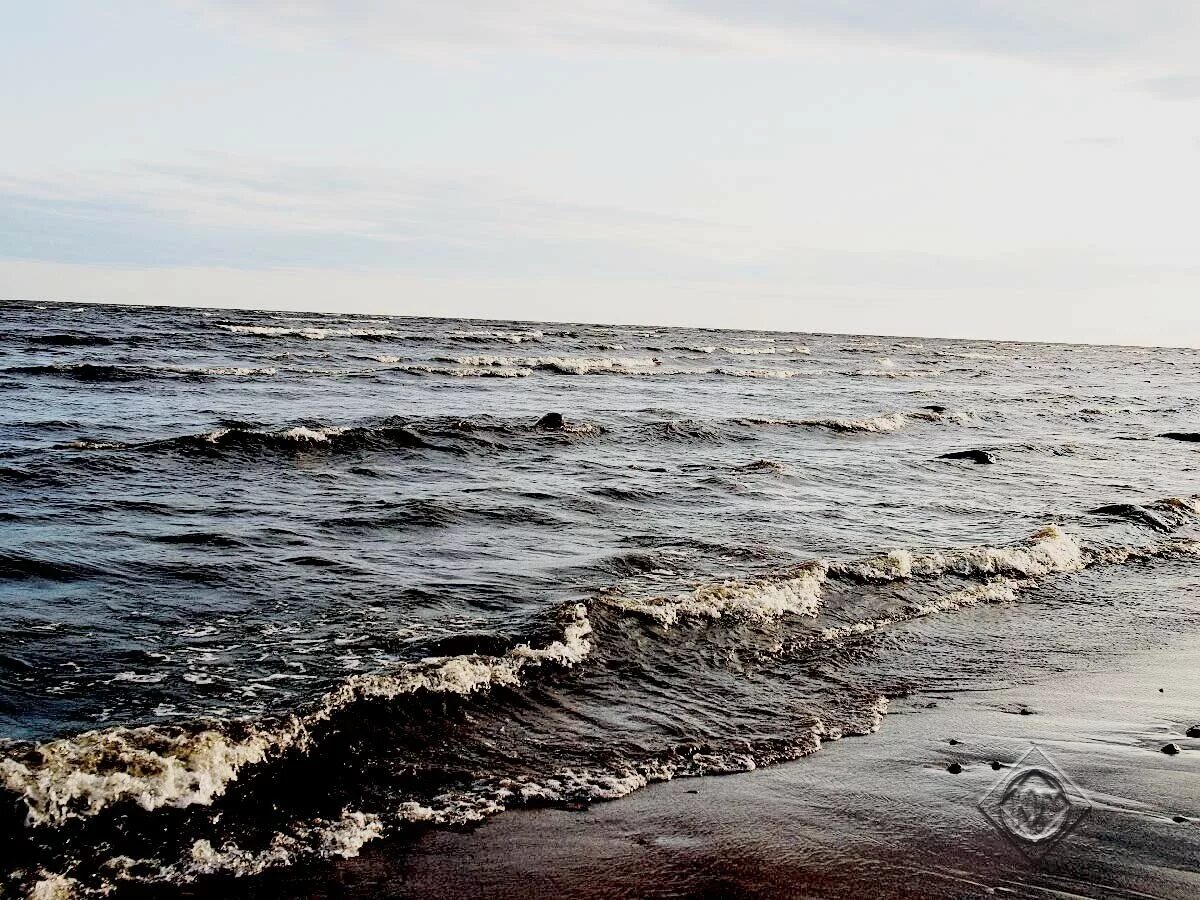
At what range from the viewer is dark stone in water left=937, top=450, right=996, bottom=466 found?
760 inches

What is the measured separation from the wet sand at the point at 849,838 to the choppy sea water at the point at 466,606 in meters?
0.25

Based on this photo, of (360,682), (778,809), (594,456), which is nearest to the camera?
(778,809)

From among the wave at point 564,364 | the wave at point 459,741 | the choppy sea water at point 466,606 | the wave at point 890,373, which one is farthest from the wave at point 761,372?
the wave at point 459,741

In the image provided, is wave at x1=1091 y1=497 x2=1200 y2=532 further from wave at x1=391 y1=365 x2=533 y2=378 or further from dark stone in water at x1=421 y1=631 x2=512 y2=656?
wave at x1=391 y1=365 x2=533 y2=378

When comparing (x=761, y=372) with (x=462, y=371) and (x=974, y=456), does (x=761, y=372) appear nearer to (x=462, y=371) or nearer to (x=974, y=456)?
(x=462, y=371)

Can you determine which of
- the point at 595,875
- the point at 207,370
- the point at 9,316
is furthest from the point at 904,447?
the point at 9,316

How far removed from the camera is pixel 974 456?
19.5 meters

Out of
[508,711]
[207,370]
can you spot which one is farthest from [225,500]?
[207,370]

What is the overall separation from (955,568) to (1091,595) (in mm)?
1325

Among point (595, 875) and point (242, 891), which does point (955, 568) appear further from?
point (242, 891)

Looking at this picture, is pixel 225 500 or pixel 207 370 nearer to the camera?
pixel 225 500

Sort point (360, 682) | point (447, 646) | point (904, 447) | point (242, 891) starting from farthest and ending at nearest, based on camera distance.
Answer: point (904, 447) → point (447, 646) → point (360, 682) → point (242, 891)

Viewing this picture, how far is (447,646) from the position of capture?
22.5 ft

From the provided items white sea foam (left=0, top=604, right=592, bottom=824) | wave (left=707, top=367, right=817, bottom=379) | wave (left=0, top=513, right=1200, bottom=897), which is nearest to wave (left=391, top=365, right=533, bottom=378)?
wave (left=707, top=367, right=817, bottom=379)
